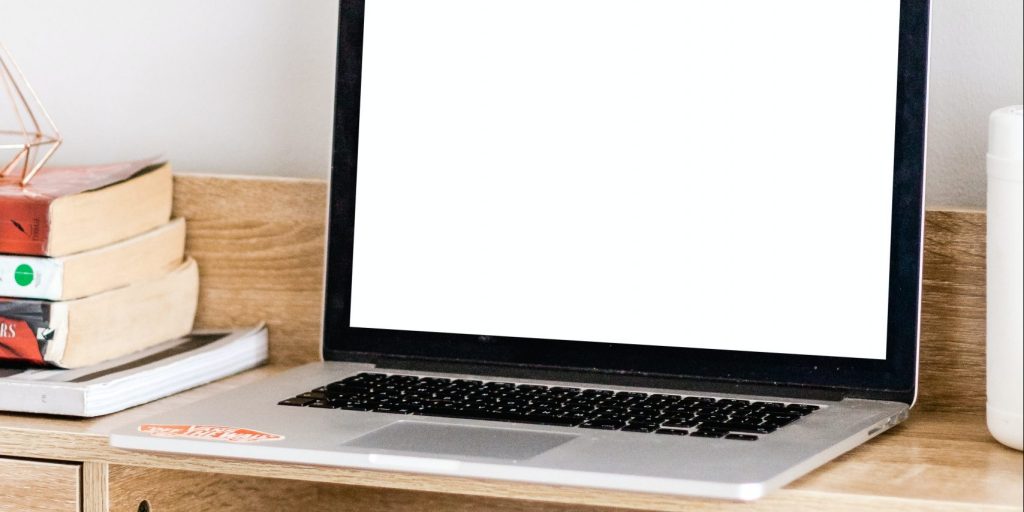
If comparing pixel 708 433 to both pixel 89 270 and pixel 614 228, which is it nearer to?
pixel 614 228

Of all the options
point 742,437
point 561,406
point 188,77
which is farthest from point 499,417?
point 188,77

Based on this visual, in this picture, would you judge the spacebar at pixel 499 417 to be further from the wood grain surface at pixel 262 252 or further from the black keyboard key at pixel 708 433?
the wood grain surface at pixel 262 252

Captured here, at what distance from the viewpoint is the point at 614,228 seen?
95 centimetres

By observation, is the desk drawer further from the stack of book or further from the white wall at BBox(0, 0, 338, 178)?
the white wall at BBox(0, 0, 338, 178)

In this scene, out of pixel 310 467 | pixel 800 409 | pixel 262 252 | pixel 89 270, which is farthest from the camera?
pixel 262 252

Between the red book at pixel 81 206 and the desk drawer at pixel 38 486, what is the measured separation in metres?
0.17

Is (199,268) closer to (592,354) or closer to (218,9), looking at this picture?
(218,9)

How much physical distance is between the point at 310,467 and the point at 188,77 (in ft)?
1.78

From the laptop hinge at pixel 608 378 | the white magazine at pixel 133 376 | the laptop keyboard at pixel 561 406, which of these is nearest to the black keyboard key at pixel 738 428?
the laptop keyboard at pixel 561 406

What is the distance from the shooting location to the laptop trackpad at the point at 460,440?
749mm

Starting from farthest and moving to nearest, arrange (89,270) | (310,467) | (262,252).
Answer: (262,252) < (89,270) < (310,467)

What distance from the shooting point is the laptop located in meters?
0.88

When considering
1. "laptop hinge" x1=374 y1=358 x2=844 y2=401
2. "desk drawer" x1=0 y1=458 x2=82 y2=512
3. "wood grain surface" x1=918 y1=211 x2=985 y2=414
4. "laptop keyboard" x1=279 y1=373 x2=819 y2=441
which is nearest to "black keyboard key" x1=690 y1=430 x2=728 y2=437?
"laptop keyboard" x1=279 y1=373 x2=819 y2=441

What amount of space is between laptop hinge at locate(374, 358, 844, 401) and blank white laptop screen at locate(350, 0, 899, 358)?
0.03 m
